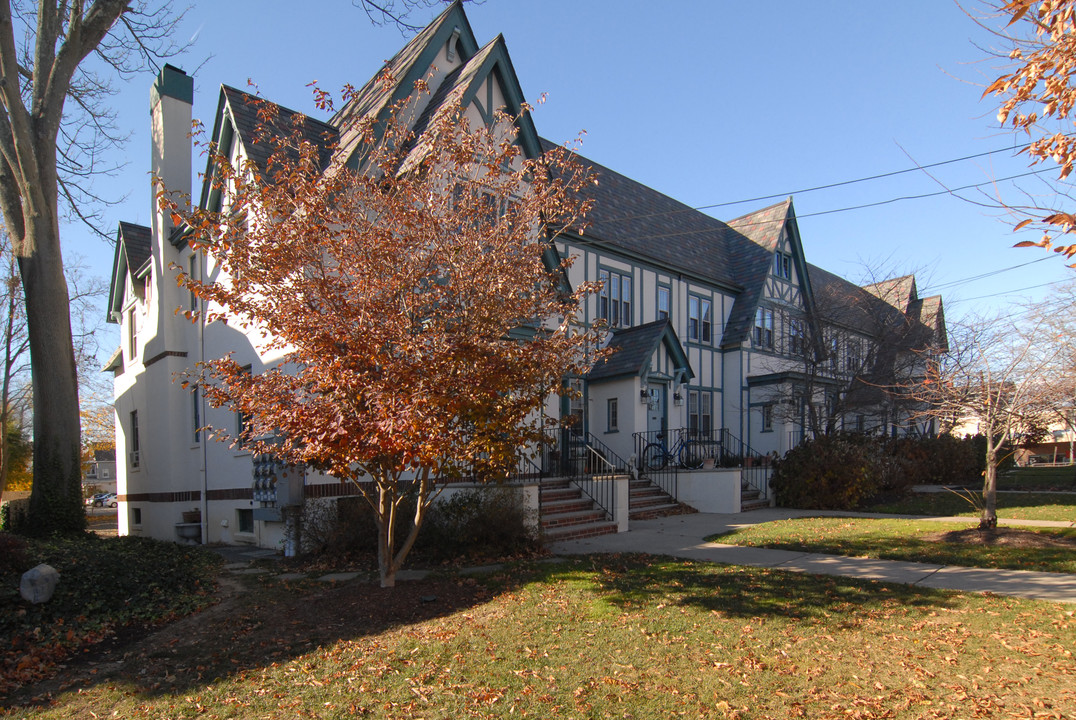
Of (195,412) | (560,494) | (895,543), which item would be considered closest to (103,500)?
(195,412)

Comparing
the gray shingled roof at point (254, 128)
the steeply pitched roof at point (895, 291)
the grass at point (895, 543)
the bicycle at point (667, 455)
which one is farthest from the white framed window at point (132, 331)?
the steeply pitched roof at point (895, 291)

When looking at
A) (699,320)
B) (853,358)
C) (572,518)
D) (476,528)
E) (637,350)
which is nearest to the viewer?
(476,528)

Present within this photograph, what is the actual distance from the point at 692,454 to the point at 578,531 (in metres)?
8.90

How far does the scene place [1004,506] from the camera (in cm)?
1616

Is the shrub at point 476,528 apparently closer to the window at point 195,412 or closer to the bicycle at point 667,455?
the bicycle at point 667,455

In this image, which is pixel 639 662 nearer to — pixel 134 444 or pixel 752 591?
pixel 752 591

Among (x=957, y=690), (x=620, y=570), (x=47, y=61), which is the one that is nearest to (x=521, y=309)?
(x=620, y=570)

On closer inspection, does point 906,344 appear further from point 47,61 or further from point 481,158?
point 47,61

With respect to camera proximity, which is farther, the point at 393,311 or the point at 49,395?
the point at 49,395

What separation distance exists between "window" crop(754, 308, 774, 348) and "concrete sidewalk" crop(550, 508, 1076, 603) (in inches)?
456

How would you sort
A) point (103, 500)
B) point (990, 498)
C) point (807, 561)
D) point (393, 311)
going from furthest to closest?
point (103, 500) < point (990, 498) < point (807, 561) < point (393, 311)

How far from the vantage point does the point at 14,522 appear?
1412cm

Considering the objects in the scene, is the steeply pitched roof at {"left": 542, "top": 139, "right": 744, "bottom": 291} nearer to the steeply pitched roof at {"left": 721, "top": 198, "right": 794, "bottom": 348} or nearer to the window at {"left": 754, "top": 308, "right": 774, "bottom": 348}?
the steeply pitched roof at {"left": 721, "top": 198, "right": 794, "bottom": 348}

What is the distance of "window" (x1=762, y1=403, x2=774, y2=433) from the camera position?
24.1 meters
